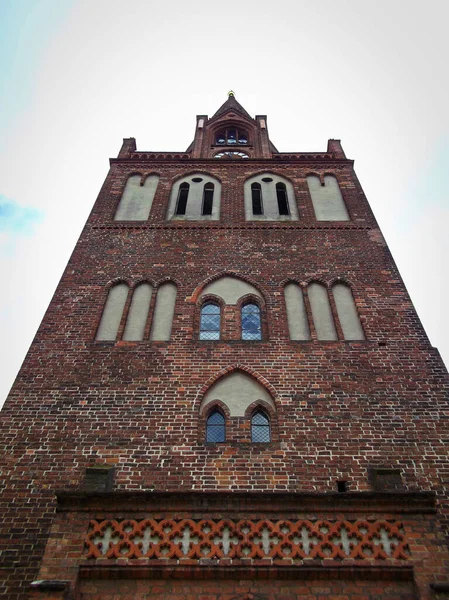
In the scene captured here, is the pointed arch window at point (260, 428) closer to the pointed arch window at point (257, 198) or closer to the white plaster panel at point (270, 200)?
the white plaster panel at point (270, 200)

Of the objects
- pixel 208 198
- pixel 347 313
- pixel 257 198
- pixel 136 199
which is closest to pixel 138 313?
pixel 347 313

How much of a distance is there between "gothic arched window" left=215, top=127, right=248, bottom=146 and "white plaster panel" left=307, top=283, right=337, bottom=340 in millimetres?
8995

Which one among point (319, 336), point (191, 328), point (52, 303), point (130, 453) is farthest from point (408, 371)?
point (52, 303)

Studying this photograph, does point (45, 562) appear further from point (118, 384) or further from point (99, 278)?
point (99, 278)

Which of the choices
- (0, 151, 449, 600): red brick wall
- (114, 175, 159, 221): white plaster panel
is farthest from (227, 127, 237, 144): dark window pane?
(0, 151, 449, 600): red brick wall

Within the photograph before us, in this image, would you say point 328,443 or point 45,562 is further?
point 328,443

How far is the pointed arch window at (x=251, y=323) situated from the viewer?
30.7 ft

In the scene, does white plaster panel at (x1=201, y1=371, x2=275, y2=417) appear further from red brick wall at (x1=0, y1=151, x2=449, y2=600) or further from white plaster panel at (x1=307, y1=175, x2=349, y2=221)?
white plaster panel at (x1=307, y1=175, x2=349, y2=221)

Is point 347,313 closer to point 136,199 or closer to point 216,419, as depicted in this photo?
point 216,419

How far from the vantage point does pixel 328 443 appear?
749 cm

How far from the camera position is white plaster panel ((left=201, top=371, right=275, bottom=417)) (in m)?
8.09

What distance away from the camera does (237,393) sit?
27.2 ft

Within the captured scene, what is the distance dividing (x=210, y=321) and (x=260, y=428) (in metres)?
2.48

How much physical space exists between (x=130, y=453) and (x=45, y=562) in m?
1.87
